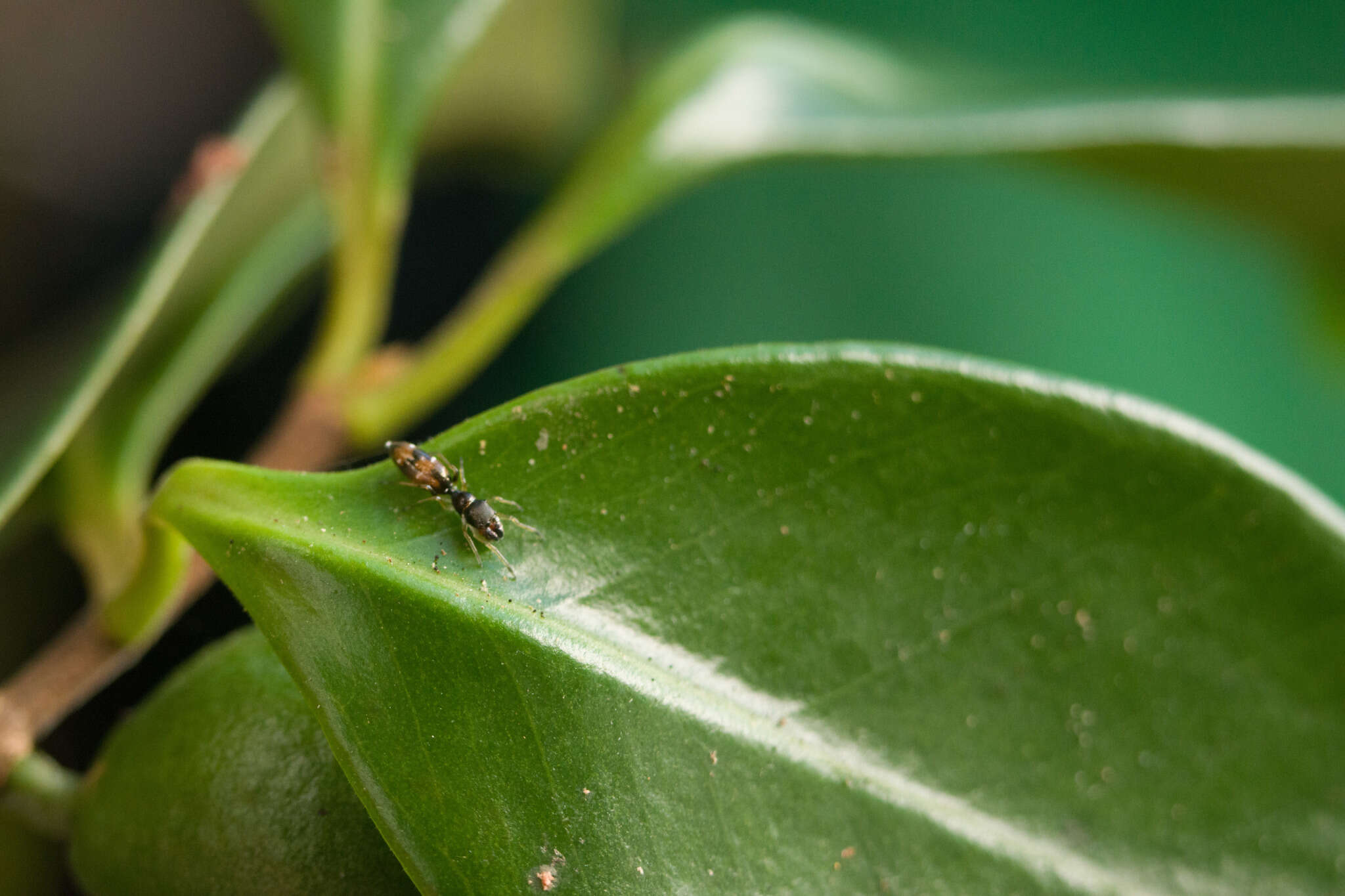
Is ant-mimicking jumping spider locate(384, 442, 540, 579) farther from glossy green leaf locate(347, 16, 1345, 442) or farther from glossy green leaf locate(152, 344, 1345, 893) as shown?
glossy green leaf locate(347, 16, 1345, 442)

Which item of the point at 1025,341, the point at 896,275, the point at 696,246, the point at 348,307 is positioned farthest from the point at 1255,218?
the point at 348,307

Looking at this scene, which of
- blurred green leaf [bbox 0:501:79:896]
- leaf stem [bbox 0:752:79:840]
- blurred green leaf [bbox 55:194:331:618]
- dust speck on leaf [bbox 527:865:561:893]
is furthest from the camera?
blurred green leaf [bbox 0:501:79:896]

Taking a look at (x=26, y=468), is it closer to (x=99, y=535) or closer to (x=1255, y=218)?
(x=99, y=535)

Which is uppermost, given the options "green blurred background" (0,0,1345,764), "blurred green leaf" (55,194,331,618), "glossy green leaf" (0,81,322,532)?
"glossy green leaf" (0,81,322,532)

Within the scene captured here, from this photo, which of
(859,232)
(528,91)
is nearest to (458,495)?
(528,91)

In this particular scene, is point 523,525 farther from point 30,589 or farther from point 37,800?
→ point 30,589

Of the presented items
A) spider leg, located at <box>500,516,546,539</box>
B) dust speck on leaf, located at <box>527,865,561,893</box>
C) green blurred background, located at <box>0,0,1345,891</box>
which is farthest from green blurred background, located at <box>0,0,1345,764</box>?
dust speck on leaf, located at <box>527,865,561,893</box>

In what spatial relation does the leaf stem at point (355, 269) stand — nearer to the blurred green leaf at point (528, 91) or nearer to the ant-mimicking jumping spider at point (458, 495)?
the ant-mimicking jumping spider at point (458, 495)
